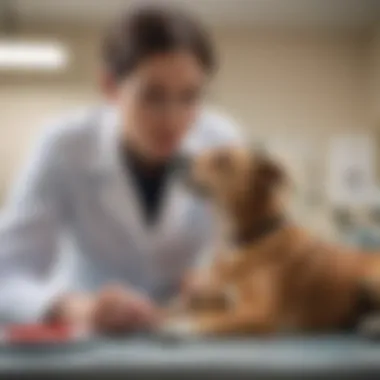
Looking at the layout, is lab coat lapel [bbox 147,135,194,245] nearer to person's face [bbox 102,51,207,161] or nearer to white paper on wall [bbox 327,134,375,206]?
person's face [bbox 102,51,207,161]

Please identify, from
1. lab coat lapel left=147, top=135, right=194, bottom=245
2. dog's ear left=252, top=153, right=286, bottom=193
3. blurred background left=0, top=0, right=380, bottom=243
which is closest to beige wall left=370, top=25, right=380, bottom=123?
blurred background left=0, top=0, right=380, bottom=243

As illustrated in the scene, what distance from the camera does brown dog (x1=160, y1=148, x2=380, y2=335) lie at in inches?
46.9

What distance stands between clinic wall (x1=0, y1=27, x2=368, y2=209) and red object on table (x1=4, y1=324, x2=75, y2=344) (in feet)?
0.65

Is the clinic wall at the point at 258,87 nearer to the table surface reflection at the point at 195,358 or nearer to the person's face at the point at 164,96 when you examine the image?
the person's face at the point at 164,96

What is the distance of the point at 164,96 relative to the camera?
1222 mm

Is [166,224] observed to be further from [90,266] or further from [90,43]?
[90,43]

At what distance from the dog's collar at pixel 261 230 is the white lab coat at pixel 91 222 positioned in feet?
0.16

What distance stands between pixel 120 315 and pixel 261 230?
232mm

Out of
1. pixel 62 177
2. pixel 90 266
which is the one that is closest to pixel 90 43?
pixel 62 177

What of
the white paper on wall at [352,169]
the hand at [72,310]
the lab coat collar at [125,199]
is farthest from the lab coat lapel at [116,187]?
the white paper on wall at [352,169]

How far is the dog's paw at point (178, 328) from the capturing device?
3.86ft

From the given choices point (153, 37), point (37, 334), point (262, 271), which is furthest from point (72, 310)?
point (153, 37)

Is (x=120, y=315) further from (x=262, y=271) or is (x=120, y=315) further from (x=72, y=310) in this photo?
(x=262, y=271)

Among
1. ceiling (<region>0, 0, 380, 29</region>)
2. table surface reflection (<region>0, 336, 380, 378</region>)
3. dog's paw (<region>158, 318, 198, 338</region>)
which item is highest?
ceiling (<region>0, 0, 380, 29</region>)
